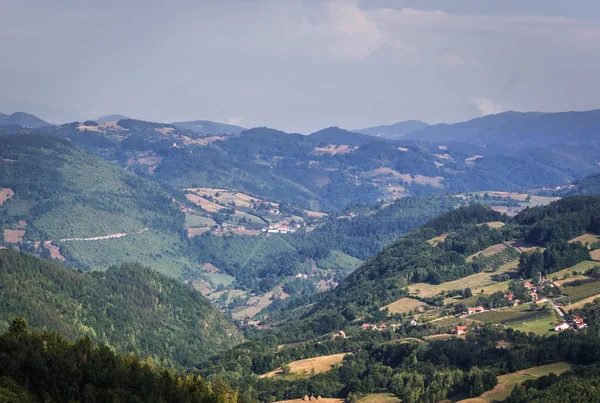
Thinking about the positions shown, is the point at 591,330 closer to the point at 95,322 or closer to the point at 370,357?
the point at 370,357

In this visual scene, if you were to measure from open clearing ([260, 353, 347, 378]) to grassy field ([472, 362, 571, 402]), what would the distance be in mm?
25694

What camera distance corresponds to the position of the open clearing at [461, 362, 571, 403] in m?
73.6

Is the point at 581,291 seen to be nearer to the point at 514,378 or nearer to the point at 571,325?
the point at 571,325

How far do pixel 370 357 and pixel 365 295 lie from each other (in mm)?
43214

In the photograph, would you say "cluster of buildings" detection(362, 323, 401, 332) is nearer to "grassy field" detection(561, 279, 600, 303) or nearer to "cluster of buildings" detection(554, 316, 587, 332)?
"grassy field" detection(561, 279, 600, 303)

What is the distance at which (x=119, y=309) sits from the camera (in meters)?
134

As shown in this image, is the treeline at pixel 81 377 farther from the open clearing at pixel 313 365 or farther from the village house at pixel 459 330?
the village house at pixel 459 330

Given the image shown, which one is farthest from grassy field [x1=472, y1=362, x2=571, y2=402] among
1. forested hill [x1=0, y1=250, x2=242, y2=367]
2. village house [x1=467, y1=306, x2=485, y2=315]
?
forested hill [x1=0, y1=250, x2=242, y2=367]

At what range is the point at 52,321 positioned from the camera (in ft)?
369

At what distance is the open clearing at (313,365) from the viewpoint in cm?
9569

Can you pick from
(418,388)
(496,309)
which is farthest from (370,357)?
(496,309)

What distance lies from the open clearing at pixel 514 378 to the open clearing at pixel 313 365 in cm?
2566

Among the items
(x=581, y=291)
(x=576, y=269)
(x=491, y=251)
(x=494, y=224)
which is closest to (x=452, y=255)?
(x=491, y=251)

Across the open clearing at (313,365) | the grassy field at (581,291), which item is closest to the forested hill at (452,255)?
the grassy field at (581,291)
